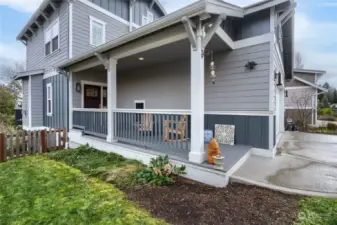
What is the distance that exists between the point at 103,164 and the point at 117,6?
836cm

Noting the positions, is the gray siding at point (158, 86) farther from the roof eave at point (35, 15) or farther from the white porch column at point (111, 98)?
the roof eave at point (35, 15)

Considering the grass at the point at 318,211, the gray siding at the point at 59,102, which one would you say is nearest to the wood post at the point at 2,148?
the gray siding at the point at 59,102

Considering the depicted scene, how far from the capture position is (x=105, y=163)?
193 inches

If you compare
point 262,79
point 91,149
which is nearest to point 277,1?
point 262,79

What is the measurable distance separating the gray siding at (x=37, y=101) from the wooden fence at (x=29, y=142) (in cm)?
338

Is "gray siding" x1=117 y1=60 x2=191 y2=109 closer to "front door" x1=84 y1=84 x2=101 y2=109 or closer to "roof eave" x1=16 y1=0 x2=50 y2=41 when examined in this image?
"front door" x1=84 y1=84 x2=101 y2=109

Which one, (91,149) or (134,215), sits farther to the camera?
(91,149)

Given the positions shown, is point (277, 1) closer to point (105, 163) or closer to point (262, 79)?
point (262, 79)

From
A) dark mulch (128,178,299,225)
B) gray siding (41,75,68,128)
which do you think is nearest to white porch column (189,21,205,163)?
dark mulch (128,178,299,225)

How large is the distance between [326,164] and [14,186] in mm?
6675

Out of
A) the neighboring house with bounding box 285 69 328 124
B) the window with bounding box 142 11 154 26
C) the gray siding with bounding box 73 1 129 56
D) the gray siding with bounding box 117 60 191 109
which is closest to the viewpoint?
the gray siding with bounding box 117 60 191 109

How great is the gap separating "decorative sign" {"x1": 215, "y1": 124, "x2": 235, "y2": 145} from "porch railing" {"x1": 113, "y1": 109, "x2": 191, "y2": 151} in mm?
1250

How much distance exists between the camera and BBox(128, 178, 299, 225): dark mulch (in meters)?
2.52

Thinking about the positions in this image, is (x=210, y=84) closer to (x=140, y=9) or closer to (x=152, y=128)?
(x=152, y=128)
